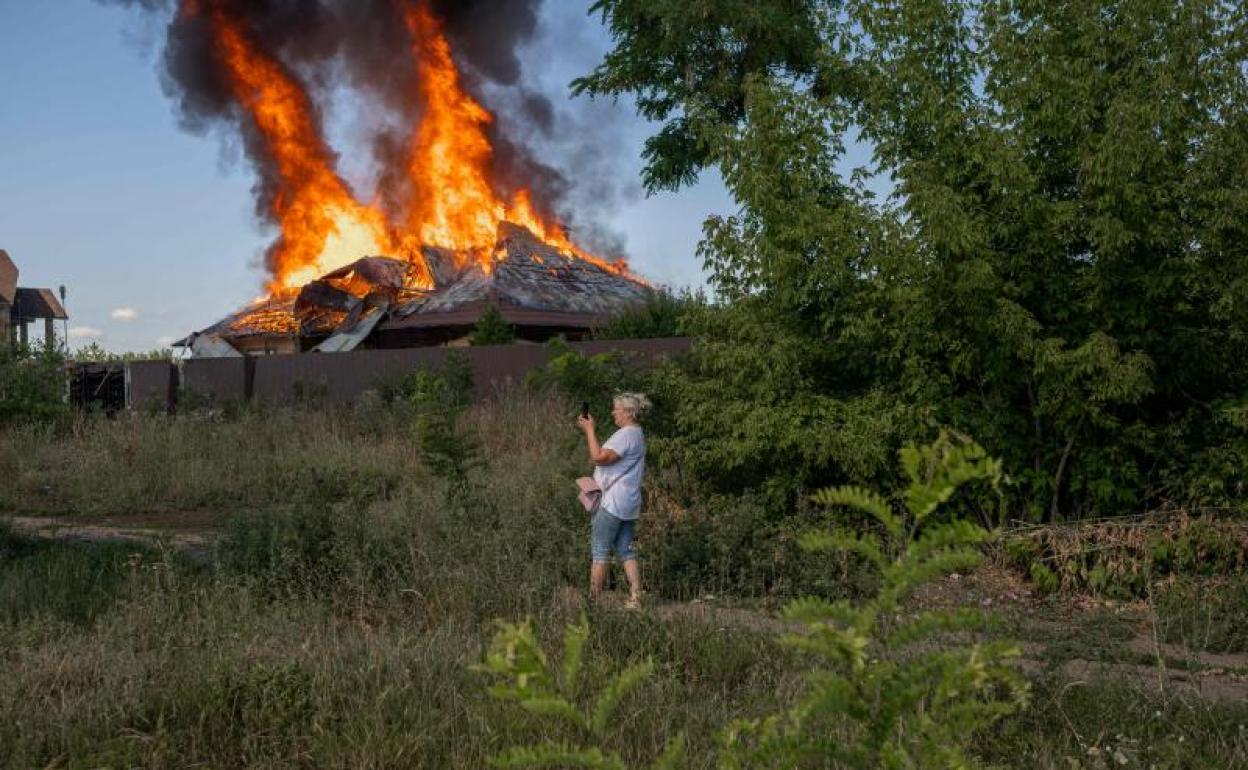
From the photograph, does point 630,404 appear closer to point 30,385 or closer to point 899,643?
point 899,643

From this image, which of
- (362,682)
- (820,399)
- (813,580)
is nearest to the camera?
(362,682)

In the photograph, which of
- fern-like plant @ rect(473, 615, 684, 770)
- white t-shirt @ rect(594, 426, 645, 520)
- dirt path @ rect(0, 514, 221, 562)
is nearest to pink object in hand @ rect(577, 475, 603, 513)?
white t-shirt @ rect(594, 426, 645, 520)

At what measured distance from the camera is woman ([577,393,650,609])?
8.32 m

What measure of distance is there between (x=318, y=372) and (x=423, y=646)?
22508mm

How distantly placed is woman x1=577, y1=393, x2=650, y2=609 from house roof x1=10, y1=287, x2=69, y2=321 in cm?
5613

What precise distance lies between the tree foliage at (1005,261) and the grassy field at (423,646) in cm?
132

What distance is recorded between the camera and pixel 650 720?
505cm

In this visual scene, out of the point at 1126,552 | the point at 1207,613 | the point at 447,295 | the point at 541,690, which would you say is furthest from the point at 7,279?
the point at 541,690

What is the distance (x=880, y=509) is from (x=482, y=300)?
33647mm

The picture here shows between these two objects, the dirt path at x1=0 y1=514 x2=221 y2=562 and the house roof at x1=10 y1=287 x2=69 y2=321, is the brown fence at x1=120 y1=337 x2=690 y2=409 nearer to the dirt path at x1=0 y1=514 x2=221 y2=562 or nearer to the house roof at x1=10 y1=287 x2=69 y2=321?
the dirt path at x1=0 y1=514 x2=221 y2=562

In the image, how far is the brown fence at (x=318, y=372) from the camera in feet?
74.6

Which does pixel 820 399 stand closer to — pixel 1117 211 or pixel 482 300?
pixel 1117 211

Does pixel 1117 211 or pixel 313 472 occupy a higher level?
pixel 1117 211

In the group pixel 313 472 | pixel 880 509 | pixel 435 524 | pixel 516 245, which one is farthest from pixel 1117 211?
pixel 516 245
